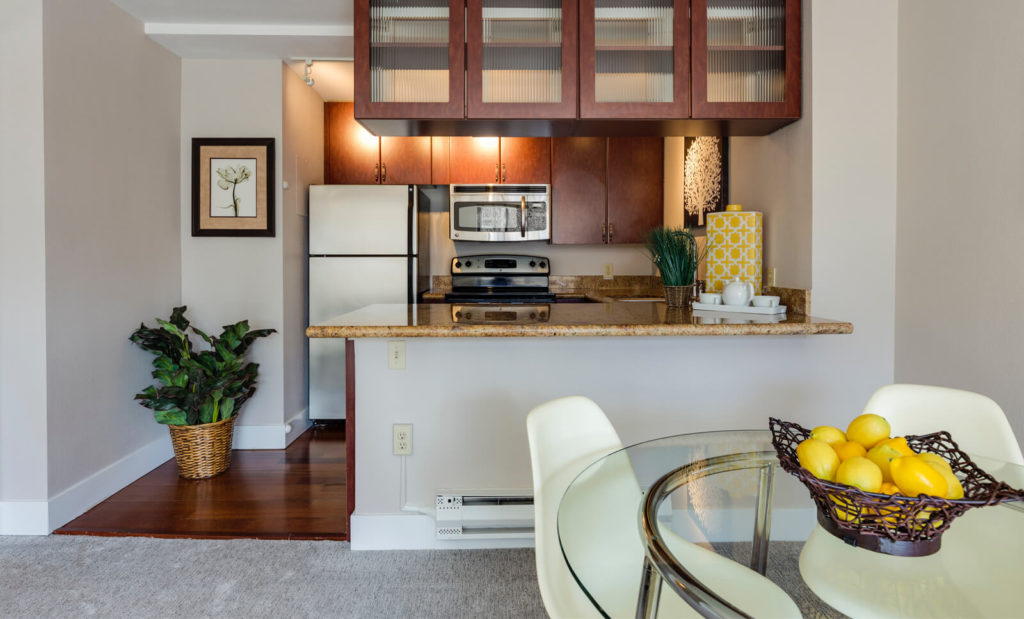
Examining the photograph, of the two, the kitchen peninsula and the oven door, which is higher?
the oven door

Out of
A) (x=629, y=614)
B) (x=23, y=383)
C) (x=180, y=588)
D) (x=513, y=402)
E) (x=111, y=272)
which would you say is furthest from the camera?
(x=111, y=272)

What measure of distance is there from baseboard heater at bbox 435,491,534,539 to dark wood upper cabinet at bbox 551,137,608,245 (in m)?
2.48

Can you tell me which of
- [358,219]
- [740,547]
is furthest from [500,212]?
[740,547]

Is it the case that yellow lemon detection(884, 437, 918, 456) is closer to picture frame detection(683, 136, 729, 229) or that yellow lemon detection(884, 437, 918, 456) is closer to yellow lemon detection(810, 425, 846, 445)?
yellow lemon detection(810, 425, 846, 445)

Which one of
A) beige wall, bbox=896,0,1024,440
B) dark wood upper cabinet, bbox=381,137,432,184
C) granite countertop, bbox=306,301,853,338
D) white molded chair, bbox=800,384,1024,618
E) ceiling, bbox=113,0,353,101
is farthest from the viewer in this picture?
dark wood upper cabinet, bbox=381,137,432,184

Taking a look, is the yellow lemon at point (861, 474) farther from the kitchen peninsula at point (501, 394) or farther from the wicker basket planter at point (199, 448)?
the wicker basket planter at point (199, 448)

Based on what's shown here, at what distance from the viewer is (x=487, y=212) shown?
431 cm

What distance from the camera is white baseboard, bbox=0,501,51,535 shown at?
248 cm

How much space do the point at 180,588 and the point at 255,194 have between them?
2221 millimetres

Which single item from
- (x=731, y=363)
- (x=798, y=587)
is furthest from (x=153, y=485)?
(x=798, y=587)

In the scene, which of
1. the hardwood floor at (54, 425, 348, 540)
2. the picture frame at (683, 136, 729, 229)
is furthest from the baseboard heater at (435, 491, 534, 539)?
the picture frame at (683, 136, 729, 229)

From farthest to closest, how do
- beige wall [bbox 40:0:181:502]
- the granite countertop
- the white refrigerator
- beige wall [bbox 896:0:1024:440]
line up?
1. the white refrigerator
2. beige wall [bbox 40:0:181:502]
3. the granite countertop
4. beige wall [bbox 896:0:1024:440]

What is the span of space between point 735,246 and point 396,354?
58.0 inches

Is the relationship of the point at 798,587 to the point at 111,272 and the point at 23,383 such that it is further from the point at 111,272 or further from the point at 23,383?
the point at 111,272
